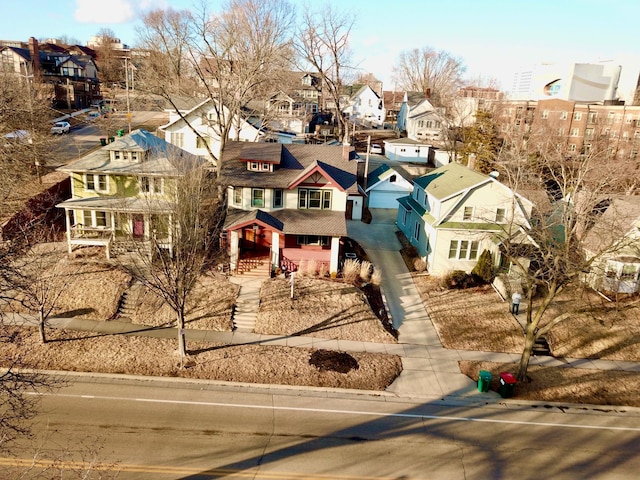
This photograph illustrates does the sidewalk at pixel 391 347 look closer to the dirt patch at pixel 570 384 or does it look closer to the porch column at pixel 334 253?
the dirt patch at pixel 570 384

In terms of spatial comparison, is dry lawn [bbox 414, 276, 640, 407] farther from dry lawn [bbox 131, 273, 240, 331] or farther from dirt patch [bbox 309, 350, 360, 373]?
dry lawn [bbox 131, 273, 240, 331]

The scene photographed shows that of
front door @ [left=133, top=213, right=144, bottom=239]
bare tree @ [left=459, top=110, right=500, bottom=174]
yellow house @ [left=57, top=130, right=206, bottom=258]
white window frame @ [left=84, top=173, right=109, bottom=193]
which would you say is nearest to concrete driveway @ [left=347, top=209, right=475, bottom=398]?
yellow house @ [left=57, top=130, right=206, bottom=258]

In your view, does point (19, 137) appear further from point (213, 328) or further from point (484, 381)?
point (484, 381)

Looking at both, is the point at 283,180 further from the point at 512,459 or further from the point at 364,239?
the point at 512,459

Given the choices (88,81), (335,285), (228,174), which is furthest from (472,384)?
(88,81)

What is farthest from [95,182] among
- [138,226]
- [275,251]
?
[275,251]

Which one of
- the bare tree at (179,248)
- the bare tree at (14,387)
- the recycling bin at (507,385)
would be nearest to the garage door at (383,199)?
the bare tree at (179,248)
